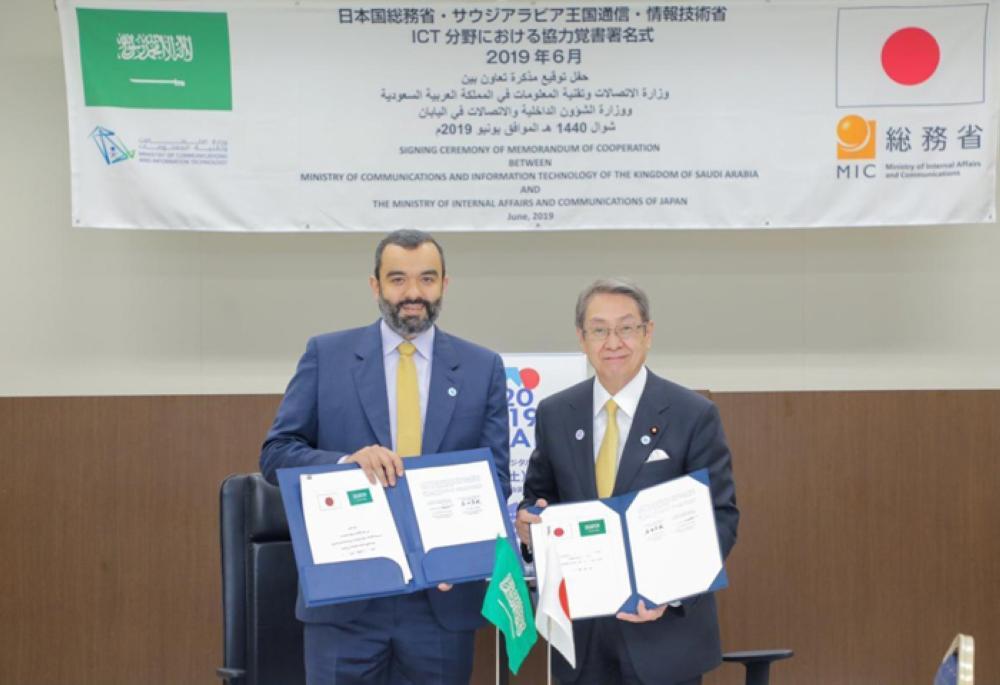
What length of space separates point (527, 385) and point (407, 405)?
1.25 metres

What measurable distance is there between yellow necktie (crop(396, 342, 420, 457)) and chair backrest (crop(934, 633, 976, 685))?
1.35 m

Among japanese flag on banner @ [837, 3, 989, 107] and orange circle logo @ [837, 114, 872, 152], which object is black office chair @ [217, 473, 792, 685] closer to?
orange circle logo @ [837, 114, 872, 152]

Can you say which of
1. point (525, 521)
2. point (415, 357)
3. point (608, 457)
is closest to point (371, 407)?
point (415, 357)

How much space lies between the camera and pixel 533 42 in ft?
14.0

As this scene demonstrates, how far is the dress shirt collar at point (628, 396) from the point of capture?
262 cm

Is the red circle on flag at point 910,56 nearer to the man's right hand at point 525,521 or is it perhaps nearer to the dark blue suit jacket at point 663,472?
the dark blue suit jacket at point 663,472

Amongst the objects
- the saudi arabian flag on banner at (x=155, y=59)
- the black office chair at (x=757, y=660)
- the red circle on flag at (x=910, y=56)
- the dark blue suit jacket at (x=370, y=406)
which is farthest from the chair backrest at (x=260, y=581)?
the red circle on flag at (x=910, y=56)

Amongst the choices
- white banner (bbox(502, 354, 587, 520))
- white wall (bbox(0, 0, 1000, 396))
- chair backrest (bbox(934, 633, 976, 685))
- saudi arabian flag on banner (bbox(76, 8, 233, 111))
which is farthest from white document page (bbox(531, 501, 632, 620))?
saudi arabian flag on banner (bbox(76, 8, 233, 111))

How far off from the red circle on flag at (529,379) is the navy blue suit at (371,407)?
112 cm

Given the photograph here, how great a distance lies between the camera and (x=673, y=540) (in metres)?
2.40

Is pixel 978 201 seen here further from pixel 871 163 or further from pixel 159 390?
pixel 159 390

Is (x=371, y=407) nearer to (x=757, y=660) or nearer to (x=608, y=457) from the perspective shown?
(x=608, y=457)

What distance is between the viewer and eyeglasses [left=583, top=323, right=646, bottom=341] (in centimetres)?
259

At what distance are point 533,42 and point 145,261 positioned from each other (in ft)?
6.46
